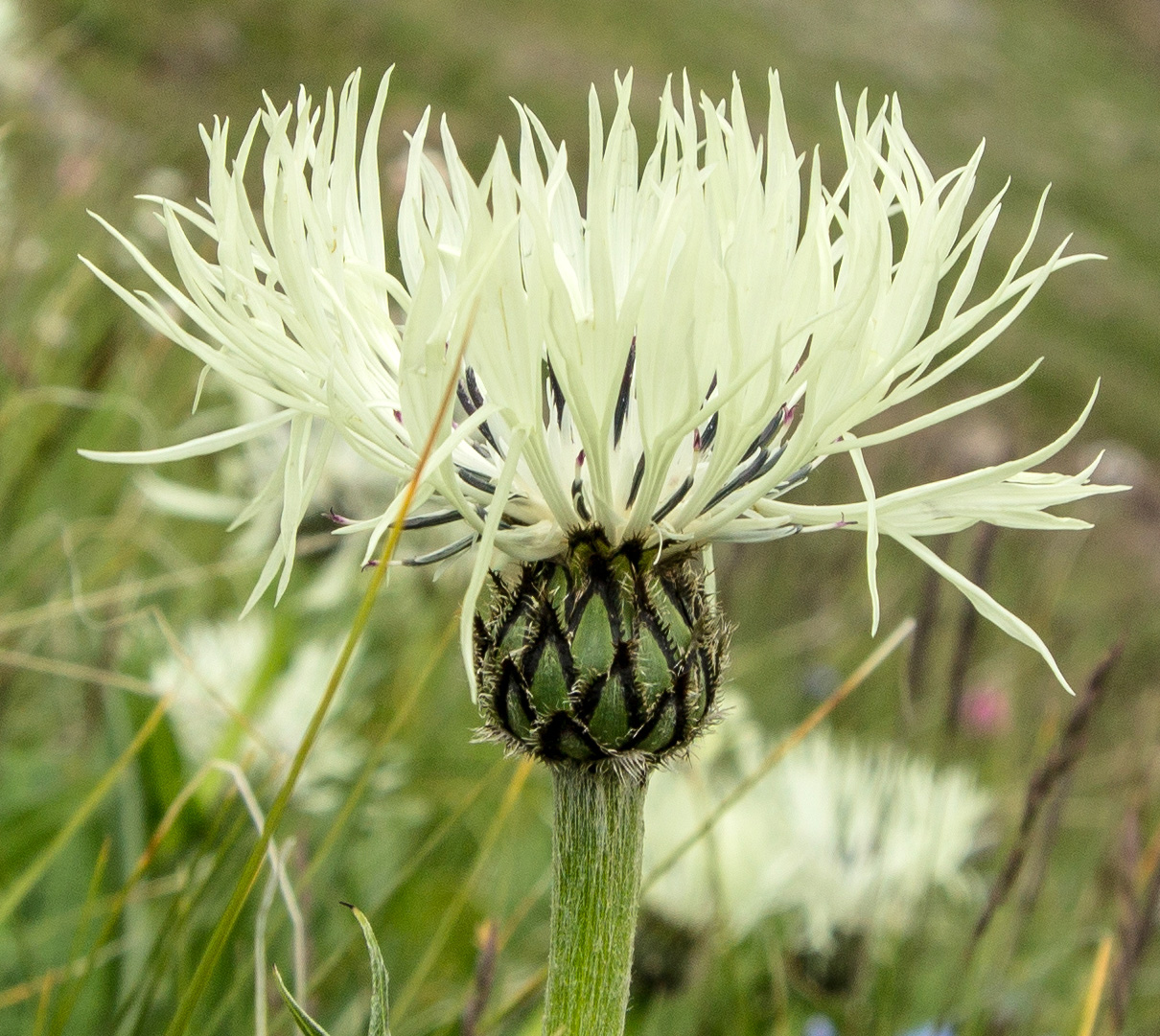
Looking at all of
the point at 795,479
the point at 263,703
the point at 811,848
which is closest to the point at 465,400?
the point at 795,479

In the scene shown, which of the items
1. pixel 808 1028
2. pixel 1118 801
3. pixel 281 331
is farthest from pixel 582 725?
pixel 1118 801

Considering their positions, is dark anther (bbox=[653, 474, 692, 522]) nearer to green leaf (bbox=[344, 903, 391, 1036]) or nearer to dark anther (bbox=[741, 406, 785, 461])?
dark anther (bbox=[741, 406, 785, 461])

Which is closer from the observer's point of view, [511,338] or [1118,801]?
[511,338]

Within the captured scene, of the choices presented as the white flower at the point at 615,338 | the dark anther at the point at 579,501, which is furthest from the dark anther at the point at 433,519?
the dark anther at the point at 579,501

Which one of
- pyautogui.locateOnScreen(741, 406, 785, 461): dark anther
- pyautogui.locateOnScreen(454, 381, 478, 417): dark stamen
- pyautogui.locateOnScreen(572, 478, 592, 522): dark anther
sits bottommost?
pyautogui.locateOnScreen(572, 478, 592, 522): dark anther

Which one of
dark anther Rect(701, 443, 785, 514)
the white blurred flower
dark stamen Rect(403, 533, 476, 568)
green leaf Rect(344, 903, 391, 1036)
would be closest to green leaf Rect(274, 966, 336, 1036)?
green leaf Rect(344, 903, 391, 1036)

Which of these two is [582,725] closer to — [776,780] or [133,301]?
[133,301]
